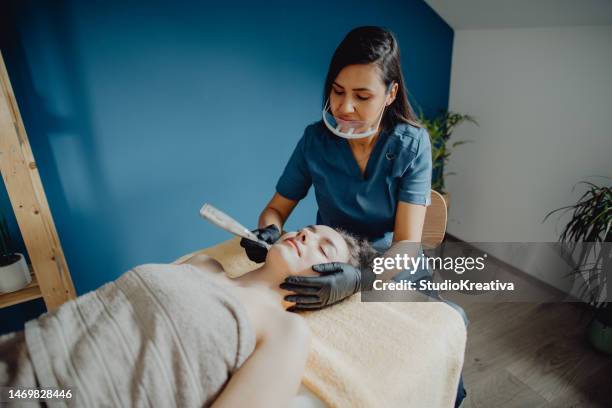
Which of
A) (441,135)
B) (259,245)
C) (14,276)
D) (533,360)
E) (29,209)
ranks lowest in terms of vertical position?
(533,360)

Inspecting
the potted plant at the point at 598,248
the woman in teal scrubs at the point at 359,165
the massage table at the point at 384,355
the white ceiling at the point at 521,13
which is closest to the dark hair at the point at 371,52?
the woman in teal scrubs at the point at 359,165

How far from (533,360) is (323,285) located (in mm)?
1293

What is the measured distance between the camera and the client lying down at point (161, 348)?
659 mm

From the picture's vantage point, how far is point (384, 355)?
84 cm

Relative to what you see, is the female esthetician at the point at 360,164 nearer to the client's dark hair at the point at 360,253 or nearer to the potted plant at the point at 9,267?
the client's dark hair at the point at 360,253

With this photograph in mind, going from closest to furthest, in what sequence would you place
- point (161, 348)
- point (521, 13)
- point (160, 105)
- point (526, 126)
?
point (161, 348), point (160, 105), point (521, 13), point (526, 126)

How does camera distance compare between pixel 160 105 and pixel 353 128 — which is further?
pixel 160 105

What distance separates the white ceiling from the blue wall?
189 millimetres

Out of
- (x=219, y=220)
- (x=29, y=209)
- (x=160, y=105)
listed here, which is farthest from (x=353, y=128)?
(x=29, y=209)

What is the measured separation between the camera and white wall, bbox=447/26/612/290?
1.69 meters

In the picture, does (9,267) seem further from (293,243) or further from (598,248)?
(598,248)

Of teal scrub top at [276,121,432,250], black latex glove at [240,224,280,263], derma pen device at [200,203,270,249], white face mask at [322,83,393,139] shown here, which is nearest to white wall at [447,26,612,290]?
teal scrub top at [276,121,432,250]

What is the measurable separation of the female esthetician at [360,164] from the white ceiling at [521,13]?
1061 mm

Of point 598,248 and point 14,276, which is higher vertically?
point 14,276
